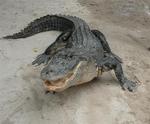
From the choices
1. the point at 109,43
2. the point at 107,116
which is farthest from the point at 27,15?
the point at 107,116

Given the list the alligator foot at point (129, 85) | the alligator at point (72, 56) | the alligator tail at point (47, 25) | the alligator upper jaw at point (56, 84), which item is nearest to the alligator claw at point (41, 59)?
the alligator at point (72, 56)

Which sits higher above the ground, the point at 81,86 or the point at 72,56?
the point at 72,56

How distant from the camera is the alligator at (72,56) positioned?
4480 mm

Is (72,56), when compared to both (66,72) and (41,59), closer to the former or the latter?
(66,72)

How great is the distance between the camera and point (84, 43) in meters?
5.75

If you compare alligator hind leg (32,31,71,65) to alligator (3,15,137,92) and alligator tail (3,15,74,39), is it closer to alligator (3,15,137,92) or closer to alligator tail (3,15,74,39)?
alligator (3,15,137,92)

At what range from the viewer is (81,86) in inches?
206

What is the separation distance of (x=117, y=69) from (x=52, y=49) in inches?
46.1

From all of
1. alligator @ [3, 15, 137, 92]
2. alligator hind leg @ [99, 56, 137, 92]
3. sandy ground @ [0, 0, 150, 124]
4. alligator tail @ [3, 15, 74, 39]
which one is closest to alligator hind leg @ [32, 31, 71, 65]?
alligator @ [3, 15, 137, 92]

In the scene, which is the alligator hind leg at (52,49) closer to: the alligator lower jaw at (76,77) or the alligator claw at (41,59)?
the alligator claw at (41,59)

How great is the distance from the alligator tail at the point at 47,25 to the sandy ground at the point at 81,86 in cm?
15

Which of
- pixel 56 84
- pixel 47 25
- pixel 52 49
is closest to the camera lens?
pixel 56 84

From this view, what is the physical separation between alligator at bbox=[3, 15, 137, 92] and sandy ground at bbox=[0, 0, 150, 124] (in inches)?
6.0

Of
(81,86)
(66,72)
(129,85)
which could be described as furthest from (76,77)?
(129,85)
